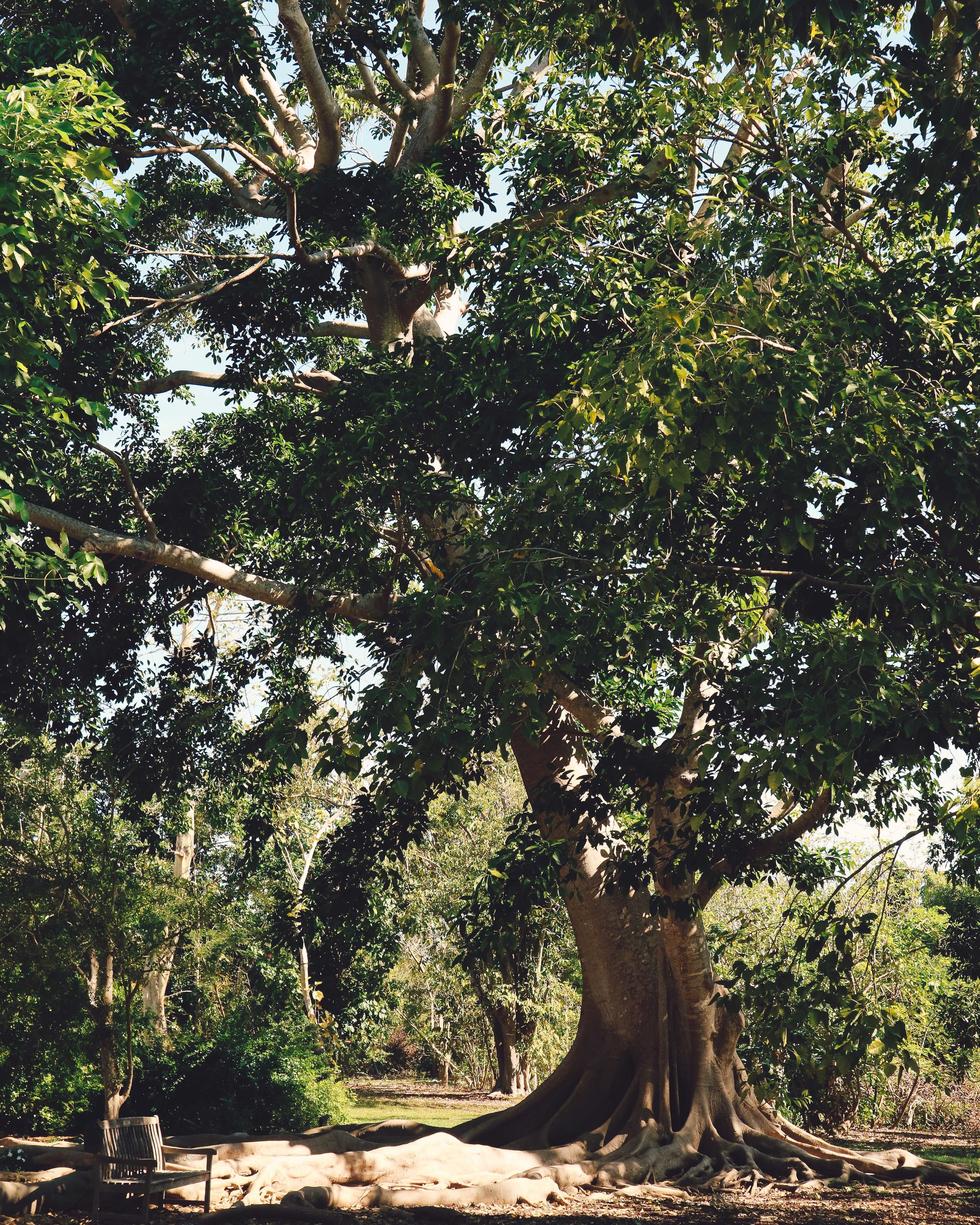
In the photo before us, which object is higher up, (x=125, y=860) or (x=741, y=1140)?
(x=125, y=860)

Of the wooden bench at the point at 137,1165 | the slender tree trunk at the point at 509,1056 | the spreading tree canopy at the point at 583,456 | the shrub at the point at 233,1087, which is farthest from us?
the slender tree trunk at the point at 509,1056

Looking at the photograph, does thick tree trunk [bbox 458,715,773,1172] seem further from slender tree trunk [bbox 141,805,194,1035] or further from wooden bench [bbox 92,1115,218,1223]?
slender tree trunk [bbox 141,805,194,1035]

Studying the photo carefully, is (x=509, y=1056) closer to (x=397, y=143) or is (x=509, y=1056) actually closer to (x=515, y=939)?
(x=515, y=939)

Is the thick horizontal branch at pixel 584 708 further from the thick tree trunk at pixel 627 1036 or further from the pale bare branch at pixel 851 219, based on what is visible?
the pale bare branch at pixel 851 219

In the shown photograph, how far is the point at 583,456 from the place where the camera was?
6.50 meters

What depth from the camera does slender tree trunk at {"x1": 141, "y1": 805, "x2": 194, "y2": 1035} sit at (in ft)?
46.5

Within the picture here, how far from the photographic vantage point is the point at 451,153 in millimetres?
11055

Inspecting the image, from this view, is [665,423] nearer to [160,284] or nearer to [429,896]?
[160,284]

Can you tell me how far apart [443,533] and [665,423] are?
5.61 meters

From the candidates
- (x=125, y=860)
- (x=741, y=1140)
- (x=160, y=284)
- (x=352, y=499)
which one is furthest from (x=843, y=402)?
(x=125, y=860)

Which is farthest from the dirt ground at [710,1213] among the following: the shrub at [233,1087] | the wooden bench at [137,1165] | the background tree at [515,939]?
the shrub at [233,1087]

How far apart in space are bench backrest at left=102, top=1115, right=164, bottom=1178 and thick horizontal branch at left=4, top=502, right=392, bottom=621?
182 inches

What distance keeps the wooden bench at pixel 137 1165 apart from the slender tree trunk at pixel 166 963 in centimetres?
552

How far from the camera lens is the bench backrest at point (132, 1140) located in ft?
27.2
